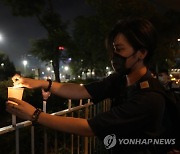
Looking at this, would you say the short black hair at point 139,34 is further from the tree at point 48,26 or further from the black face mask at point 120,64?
the tree at point 48,26

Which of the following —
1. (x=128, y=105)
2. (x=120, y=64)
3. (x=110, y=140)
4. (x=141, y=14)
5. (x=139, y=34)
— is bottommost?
(x=110, y=140)

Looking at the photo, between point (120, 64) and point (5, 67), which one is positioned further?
point (5, 67)

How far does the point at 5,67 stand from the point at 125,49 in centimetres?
2862

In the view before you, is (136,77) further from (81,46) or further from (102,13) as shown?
(81,46)

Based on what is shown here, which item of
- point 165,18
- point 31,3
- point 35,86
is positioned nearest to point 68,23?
point 31,3

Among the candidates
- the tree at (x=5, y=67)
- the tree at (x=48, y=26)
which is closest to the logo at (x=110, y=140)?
the tree at (x=48, y=26)

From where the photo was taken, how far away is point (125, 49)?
A: 76.5 inches

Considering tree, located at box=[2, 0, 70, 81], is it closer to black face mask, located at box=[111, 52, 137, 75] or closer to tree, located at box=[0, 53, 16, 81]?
tree, located at box=[0, 53, 16, 81]

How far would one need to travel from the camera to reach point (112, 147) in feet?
6.52

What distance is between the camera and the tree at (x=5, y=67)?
1082 inches

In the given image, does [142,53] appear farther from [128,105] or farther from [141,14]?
[141,14]

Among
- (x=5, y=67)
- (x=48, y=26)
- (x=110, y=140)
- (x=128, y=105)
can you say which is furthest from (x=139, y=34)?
(x=5, y=67)

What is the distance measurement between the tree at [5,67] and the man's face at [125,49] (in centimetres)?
2518

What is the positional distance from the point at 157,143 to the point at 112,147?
0.96 ft
